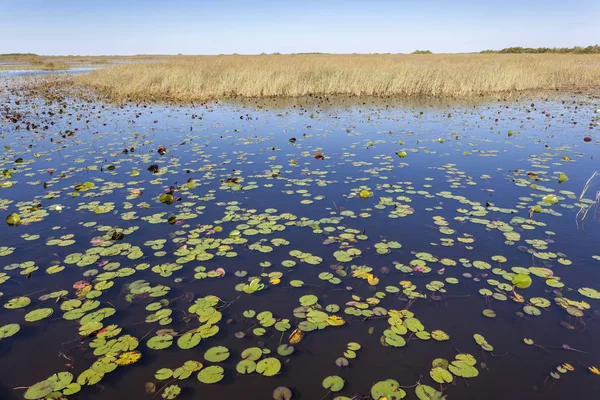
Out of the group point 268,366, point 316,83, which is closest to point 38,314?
point 268,366

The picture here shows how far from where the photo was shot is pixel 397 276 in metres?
3.61

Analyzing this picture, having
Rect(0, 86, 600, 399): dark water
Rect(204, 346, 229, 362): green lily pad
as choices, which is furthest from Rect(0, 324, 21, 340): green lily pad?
Rect(204, 346, 229, 362): green lily pad

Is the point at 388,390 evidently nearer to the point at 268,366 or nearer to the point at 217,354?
the point at 268,366

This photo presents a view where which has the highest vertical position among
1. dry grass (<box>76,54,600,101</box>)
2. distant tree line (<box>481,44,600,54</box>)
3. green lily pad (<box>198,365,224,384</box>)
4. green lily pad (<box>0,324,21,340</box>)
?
distant tree line (<box>481,44,600,54</box>)

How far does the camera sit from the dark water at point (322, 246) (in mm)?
2537

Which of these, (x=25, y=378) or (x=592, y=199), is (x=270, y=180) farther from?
(x=592, y=199)

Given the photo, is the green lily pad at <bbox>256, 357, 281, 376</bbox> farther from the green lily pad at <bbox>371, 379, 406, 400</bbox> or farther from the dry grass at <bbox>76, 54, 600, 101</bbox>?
the dry grass at <bbox>76, 54, 600, 101</bbox>

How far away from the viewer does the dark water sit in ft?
8.32

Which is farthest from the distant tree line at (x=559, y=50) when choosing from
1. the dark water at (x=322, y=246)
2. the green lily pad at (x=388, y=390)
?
the green lily pad at (x=388, y=390)

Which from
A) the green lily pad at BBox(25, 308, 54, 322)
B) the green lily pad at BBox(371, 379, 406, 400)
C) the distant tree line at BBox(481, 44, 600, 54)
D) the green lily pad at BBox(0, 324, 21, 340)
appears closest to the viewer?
the green lily pad at BBox(371, 379, 406, 400)

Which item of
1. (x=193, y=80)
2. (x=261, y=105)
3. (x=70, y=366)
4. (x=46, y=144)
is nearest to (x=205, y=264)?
(x=70, y=366)

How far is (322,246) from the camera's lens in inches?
165

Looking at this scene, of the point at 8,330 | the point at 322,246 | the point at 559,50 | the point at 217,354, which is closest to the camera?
the point at 217,354

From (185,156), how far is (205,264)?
502 centimetres
